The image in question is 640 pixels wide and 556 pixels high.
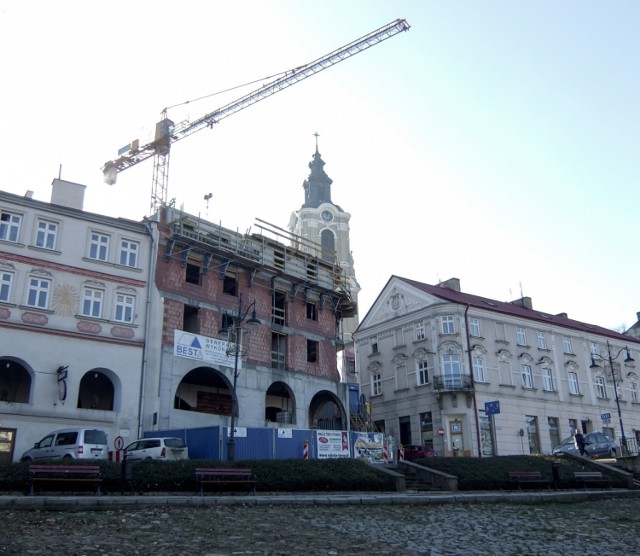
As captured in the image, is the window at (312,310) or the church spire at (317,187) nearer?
the window at (312,310)

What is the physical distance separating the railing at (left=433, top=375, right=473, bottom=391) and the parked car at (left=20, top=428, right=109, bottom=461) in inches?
1114

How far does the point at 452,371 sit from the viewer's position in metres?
50.9

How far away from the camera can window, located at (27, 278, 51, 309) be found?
3275 centimetres

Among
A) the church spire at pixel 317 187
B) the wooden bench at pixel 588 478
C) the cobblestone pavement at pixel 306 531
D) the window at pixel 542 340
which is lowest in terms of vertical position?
the cobblestone pavement at pixel 306 531

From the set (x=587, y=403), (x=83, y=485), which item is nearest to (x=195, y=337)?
(x=83, y=485)

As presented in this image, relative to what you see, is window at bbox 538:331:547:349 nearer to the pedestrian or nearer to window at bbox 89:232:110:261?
the pedestrian

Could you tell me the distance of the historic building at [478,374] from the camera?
163ft

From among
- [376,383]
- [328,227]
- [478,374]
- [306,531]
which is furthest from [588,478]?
[328,227]

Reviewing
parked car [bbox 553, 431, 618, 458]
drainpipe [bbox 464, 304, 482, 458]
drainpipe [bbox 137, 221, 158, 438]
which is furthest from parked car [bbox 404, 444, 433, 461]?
drainpipe [bbox 137, 221, 158, 438]

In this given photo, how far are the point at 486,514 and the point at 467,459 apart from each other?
46.7ft

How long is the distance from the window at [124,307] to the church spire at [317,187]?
64643mm

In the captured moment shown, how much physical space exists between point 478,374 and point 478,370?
0.31 meters

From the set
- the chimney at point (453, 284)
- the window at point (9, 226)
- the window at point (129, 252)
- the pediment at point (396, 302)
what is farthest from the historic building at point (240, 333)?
the chimney at point (453, 284)

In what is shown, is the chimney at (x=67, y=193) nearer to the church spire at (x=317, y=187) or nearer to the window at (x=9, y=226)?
the window at (x=9, y=226)
